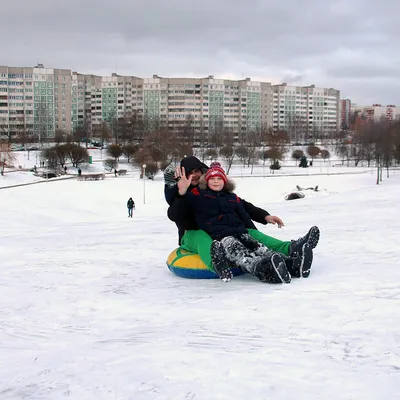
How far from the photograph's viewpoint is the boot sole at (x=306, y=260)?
6.02 m

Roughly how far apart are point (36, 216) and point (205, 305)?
86.7 ft

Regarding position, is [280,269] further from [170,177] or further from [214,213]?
[170,177]

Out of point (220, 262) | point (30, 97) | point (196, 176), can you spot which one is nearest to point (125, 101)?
point (30, 97)

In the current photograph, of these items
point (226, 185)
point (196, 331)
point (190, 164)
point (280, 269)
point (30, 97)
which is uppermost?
point (30, 97)

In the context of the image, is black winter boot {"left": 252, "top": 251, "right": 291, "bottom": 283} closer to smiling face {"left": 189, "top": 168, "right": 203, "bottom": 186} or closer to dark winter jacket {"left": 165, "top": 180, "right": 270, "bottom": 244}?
dark winter jacket {"left": 165, "top": 180, "right": 270, "bottom": 244}

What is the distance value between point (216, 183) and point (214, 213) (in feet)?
1.29

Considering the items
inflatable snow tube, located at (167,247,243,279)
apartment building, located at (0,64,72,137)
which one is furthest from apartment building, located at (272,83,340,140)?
inflatable snow tube, located at (167,247,243,279)

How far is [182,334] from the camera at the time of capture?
4289 mm

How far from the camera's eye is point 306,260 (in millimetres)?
A: 6082

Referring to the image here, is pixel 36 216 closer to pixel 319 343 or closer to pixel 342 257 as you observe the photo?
pixel 342 257

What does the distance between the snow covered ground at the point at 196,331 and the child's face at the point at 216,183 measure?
118 cm

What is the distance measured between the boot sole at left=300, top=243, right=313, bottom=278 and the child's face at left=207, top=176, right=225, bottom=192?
132 cm

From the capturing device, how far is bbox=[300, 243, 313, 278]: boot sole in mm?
6020

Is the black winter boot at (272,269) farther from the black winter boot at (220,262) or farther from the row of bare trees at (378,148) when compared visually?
the row of bare trees at (378,148)
